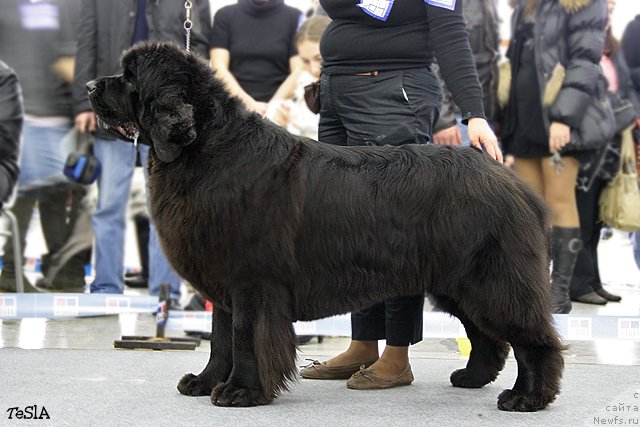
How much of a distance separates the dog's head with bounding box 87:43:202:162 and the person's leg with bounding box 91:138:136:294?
2.68 metres

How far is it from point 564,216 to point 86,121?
3333 mm

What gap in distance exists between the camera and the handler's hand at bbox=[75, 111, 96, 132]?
6219 mm

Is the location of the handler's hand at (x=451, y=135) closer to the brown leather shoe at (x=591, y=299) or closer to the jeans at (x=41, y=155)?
the brown leather shoe at (x=591, y=299)

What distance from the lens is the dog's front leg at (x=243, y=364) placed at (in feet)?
11.5

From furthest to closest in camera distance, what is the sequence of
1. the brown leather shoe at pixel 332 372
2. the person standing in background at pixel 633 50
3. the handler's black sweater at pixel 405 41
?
the person standing in background at pixel 633 50, the brown leather shoe at pixel 332 372, the handler's black sweater at pixel 405 41

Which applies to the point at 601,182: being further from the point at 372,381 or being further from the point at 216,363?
the point at 216,363

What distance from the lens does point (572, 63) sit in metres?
6.12

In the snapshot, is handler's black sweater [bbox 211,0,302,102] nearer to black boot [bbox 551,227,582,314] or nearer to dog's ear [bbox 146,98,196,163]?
black boot [bbox 551,227,582,314]

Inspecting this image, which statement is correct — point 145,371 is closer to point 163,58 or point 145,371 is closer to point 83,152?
point 163,58

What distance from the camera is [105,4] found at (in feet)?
20.2

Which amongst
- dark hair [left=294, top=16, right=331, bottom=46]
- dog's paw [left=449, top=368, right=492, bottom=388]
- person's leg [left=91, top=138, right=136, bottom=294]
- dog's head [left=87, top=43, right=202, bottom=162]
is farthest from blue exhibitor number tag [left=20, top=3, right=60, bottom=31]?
dog's paw [left=449, top=368, right=492, bottom=388]

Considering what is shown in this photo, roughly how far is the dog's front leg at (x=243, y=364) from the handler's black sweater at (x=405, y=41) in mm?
1223

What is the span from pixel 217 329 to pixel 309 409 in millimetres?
510

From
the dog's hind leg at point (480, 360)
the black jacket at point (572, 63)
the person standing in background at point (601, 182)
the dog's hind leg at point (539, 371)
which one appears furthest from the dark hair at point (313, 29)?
the dog's hind leg at point (539, 371)
